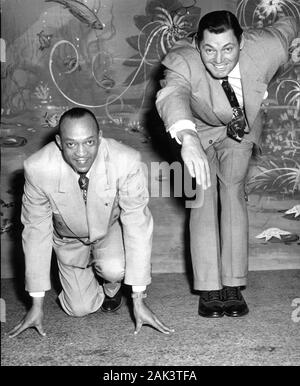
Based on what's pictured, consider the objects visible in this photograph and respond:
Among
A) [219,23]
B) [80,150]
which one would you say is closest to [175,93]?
[219,23]

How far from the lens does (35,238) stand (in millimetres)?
1829

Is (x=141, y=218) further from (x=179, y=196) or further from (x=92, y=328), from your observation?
(x=179, y=196)

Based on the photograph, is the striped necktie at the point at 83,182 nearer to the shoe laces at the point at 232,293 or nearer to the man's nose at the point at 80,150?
the man's nose at the point at 80,150

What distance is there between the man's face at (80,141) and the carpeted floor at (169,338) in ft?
1.74

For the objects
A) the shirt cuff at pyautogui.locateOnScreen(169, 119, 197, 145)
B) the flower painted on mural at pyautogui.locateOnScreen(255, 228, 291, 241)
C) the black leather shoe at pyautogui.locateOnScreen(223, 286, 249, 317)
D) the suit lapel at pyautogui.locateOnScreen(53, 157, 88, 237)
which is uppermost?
the shirt cuff at pyautogui.locateOnScreen(169, 119, 197, 145)

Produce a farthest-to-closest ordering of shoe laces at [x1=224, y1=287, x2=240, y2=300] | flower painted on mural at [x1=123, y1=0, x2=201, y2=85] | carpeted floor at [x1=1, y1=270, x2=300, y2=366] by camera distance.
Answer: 1. flower painted on mural at [x1=123, y1=0, x2=201, y2=85]
2. shoe laces at [x1=224, y1=287, x2=240, y2=300]
3. carpeted floor at [x1=1, y1=270, x2=300, y2=366]

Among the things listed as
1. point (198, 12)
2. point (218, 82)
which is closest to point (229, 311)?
point (218, 82)

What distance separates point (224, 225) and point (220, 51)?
0.61m

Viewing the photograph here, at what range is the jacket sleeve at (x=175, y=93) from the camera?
1.79 m

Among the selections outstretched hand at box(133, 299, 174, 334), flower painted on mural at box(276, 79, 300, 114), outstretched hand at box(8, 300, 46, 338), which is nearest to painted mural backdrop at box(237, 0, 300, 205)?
flower painted on mural at box(276, 79, 300, 114)

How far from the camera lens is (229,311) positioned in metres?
1.95

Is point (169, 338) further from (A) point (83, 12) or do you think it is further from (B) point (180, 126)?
(A) point (83, 12)

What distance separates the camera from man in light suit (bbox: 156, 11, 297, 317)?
184 cm

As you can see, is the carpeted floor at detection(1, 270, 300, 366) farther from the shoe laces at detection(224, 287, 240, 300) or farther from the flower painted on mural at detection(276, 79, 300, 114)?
the flower painted on mural at detection(276, 79, 300, 114)
